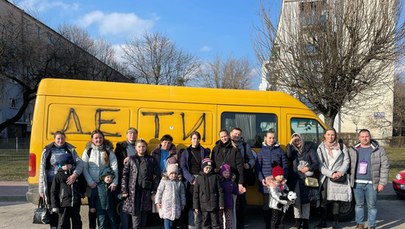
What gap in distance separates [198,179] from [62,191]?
6.71 ft

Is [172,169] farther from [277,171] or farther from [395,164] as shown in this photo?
[395,164]

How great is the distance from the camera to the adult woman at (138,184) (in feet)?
17.8

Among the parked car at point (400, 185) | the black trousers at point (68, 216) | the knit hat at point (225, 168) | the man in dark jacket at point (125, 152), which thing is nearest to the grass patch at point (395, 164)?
the parked car at point (400, 185)

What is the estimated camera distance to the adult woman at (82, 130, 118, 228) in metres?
5.41

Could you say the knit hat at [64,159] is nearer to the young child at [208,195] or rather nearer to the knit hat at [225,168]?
the young child at [208,195]

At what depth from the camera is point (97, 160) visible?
5465 mm

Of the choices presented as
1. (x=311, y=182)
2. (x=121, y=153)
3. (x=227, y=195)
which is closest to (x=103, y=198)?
(x=121, y=153)

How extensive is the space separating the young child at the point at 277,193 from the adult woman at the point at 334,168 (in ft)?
2.94

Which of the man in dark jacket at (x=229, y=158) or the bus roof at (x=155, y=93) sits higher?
the bus roof at (x=155, y=93)

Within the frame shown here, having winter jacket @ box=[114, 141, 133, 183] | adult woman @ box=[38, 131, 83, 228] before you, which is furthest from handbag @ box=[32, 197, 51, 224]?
winter jacket @ box=[114, 141, 133, 183]

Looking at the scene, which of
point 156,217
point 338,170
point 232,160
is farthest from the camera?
point 156,217

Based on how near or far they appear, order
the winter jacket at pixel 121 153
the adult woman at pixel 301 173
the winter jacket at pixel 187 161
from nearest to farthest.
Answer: the winter jacket at pixel 187 161 < the winter jacket at pixel 121 153 < the adult woman at pixel 301 173

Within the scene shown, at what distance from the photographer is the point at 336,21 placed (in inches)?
422

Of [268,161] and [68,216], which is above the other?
[268,161]
